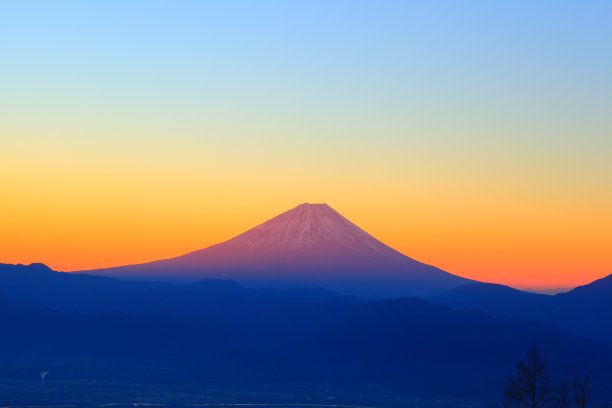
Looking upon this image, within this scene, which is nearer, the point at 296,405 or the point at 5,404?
the point at 5,404

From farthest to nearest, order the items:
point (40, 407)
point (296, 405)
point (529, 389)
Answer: point (296, 405), point (40, 407), point (529, 389)

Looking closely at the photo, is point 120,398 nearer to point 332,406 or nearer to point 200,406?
point 200,406

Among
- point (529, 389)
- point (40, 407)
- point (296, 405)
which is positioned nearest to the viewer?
point (529, 389)

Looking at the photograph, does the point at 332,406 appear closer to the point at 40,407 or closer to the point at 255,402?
the point at 255,402

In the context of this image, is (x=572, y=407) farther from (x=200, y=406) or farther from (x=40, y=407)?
(x=40, y=407)

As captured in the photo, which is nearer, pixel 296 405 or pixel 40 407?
pixel 40 407

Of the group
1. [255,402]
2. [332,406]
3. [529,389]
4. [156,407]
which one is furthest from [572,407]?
[529,389]

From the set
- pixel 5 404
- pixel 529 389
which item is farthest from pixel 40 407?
pixel 529 389

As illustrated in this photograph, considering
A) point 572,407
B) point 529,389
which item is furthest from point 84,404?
point 529,389
